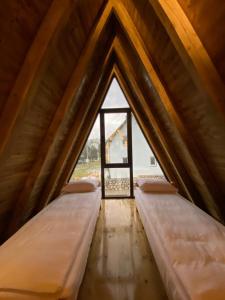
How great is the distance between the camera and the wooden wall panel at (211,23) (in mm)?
1241

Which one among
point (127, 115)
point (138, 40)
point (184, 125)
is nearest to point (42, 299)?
point (184, 125)

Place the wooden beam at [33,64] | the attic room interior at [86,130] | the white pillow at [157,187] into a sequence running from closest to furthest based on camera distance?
the attic room interior at [86,130] → the wooden beam at [33,64] → the white pillow at [157,187]

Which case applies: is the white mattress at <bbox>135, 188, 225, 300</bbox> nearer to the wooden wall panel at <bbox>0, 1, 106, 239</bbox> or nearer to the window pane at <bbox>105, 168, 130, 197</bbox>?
the wooden wall panel at <bbox>0, 1, 106, 239</bbox>

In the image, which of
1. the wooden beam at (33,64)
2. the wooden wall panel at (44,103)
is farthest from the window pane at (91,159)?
the wooden beam at (33,64)

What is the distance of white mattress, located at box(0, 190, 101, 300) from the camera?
4.29 feet

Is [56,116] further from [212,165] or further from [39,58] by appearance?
[212,165]

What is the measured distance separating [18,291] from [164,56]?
2.18 m

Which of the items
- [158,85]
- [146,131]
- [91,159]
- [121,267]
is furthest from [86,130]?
[121,267]

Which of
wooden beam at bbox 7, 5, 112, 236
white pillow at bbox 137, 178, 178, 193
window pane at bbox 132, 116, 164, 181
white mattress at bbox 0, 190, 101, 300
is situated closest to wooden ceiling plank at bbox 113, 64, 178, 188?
white pillow at bbox 137, 178, 178, 193

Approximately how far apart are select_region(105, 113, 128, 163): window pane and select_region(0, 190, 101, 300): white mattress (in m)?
2.75

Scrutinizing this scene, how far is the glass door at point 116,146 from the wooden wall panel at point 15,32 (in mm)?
3833

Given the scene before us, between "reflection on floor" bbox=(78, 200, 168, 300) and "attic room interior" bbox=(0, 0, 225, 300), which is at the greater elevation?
"attic room interior" bbox=(0, 0, 225, 300)

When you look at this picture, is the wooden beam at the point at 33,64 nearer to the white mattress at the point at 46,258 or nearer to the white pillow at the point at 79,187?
the white mattress at the point at 46,258

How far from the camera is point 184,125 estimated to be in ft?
7.57
